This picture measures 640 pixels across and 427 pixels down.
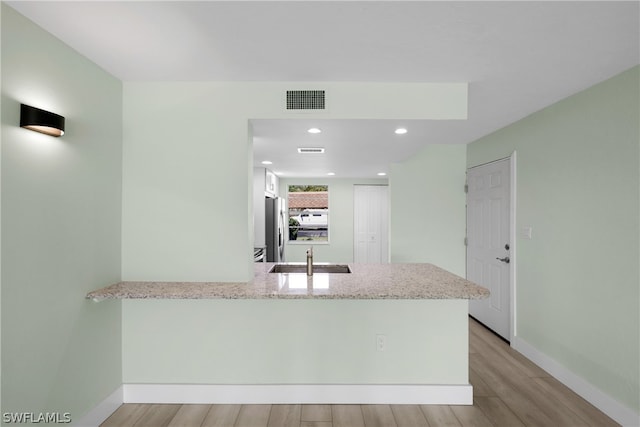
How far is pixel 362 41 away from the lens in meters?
1.76

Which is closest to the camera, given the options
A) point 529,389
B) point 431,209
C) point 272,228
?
point 529,389

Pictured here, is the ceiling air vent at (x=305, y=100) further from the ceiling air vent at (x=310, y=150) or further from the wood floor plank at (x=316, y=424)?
the wood floor plank at (x=316, y=424)

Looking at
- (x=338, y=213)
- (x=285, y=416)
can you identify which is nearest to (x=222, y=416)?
(x=285, y=416)

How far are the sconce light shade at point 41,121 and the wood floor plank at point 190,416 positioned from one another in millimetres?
1932

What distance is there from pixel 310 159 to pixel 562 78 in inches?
A: 112

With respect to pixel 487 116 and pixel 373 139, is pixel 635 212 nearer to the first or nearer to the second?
pixel 487 116

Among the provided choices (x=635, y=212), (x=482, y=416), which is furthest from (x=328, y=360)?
(x=635, y=212)

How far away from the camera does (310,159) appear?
4395 mm

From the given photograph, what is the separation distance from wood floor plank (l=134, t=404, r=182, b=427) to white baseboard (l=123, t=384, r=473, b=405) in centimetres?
5

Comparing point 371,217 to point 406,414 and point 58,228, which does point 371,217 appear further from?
A: point 58,228

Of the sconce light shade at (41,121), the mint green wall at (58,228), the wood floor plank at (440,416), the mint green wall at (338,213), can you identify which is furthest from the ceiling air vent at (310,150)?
the mint green wall at (338,213)

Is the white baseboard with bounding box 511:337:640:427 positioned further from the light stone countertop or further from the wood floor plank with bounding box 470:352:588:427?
the light stone countertop

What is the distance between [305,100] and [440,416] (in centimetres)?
243

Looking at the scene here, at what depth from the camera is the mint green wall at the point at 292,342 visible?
93.2 inches
